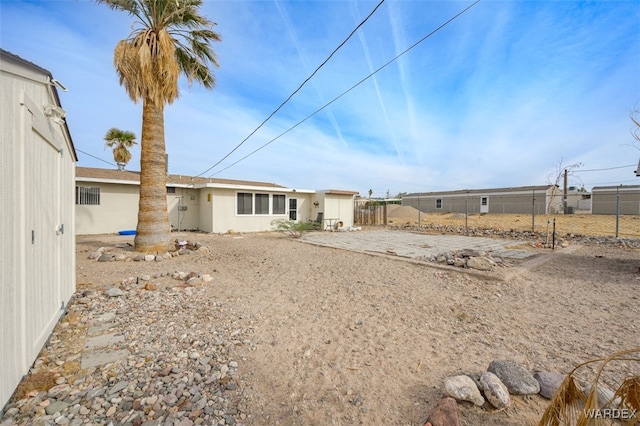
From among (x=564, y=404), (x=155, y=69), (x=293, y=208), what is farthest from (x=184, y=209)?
(x=564, y=404)

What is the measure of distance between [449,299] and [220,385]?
357cm

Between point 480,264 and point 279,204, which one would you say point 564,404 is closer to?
point 480,264

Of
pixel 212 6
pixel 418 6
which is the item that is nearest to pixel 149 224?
pixel 212 6

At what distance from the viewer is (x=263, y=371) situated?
2.35 m

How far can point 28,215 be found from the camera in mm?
2271

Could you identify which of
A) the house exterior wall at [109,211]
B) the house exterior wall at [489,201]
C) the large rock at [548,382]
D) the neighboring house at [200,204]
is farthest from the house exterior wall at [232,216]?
the house exterior wall at [489,201]

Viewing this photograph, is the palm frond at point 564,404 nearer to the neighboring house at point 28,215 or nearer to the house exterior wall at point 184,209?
the neighboring house at point 28,215

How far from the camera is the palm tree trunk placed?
736 centimetres

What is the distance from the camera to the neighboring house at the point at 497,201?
2587 centimetres

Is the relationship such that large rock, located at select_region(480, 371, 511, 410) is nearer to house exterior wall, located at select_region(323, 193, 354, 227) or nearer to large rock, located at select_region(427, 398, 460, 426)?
large rock, located at select_region(427, 398, 460, 426)

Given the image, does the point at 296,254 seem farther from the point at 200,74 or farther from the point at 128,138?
the point at 128,138

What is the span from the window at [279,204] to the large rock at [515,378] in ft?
44.1

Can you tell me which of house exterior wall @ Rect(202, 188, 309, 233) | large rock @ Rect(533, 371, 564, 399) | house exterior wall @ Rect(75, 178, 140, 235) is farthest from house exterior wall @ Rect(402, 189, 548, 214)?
large rock @ Rect(533, 371, 564, 399)

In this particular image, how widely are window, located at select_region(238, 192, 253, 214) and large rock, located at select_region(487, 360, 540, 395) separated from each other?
12.9m
